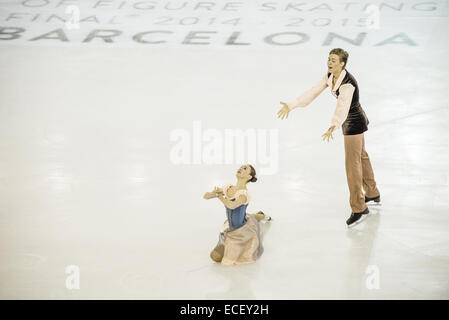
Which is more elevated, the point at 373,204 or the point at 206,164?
the point at 206,164

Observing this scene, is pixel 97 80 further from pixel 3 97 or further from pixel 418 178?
pixel 418 178

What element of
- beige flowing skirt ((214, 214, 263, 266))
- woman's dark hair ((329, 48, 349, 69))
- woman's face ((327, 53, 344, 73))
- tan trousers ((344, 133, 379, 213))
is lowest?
beige flowing skirt ((214, 214, 263, 266))

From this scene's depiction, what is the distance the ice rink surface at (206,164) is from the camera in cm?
655

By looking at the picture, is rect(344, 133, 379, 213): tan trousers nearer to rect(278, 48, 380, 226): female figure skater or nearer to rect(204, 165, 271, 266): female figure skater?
rect(278, 48, 380, 226): female figure skater

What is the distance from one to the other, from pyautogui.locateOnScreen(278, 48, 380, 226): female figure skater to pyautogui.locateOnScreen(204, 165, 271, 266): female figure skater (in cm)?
105

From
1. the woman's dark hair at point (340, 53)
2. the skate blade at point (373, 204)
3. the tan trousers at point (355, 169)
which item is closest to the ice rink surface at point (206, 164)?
the skate blade at point (373, 204)

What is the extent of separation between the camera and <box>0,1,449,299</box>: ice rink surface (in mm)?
6547

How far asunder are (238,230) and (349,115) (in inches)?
67.8

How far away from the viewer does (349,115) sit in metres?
7.27

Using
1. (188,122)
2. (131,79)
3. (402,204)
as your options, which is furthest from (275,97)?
(402,204)

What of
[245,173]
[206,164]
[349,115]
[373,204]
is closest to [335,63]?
[349,115]

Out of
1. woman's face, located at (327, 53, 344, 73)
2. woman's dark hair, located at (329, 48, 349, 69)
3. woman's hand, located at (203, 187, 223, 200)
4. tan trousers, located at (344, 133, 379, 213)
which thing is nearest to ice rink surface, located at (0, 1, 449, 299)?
tan trousers, located at (344, 133, 379, 213)

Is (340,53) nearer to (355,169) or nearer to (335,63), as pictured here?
(335,63)

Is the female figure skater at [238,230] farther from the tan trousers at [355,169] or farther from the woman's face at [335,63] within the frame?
the woman's face at [335,63]
